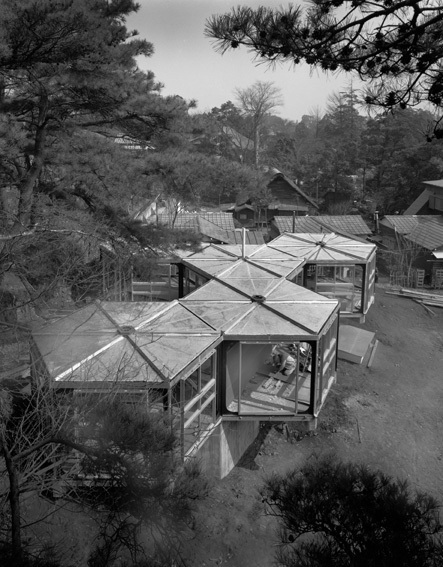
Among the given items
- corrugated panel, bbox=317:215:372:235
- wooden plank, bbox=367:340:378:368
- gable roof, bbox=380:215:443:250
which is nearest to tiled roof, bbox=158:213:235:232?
corrugated panel, bbox=317:215:372:235

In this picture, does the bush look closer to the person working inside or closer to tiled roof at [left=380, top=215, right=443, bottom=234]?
the person working inside

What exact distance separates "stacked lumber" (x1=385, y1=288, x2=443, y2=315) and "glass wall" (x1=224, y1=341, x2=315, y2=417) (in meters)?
9.79

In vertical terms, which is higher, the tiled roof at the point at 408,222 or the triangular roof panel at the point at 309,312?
the tiled roof at the point at 408,222

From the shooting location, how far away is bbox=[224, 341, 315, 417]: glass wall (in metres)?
9.33

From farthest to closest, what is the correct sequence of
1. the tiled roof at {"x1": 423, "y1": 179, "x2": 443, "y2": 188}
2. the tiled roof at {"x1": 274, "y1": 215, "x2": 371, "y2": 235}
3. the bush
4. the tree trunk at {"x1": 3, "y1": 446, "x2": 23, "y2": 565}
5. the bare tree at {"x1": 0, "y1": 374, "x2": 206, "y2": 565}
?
the tiled roof at {"x1": 423, "y1": 179, "x2": 443, "y2": 188} < the tiled roof at {"x1": 274, "y1": 215, "x2": 371, "y2": 235} < the bare tree at {"x1": 0, "y1": 374, "x2": 206, "y2": 565} < the tree trunk at {"x1": 3, "y1": 446, "x2": 23, "y2": 565} < the bush

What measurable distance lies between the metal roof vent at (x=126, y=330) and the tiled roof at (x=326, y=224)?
1954 centimetres

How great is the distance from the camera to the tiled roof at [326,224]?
27877mm

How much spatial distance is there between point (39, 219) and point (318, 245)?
906 cm

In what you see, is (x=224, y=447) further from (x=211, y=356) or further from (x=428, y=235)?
(x=428, y=235)

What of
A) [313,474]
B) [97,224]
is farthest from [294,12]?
[97,224]

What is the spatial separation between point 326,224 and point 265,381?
18921mm

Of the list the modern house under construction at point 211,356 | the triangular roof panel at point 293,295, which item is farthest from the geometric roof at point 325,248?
the triangular roof panel at point 293,295

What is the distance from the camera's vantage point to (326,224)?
2825cm

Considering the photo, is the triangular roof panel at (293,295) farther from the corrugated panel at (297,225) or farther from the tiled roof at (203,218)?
the corrugated panel at (297,225)
